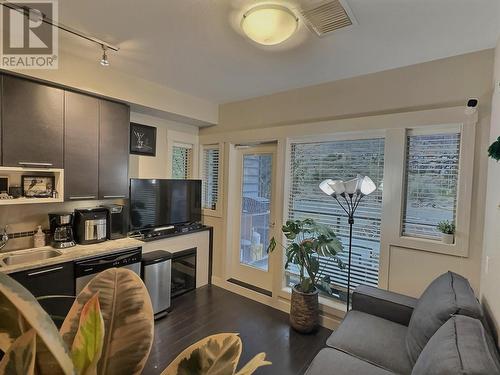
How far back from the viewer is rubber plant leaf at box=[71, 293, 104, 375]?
16.8 inches

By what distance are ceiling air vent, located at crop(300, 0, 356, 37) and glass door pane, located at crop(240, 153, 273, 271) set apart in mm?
1800

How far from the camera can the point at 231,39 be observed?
2018mm

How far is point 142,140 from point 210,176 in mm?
1123

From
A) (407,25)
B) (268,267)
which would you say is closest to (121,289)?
(407,25)

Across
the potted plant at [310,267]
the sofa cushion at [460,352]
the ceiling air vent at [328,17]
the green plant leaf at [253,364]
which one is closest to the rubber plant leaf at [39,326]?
the green plant leaf at [253,364]

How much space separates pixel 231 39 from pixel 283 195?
1.76 m

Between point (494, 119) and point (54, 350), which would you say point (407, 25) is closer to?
point (494, 119)

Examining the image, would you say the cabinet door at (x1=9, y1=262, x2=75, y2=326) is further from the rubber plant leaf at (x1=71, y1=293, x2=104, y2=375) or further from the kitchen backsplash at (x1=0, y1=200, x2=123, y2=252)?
the rubber plant leaf at (x1=71, y1=293, x2=104, y2=375)

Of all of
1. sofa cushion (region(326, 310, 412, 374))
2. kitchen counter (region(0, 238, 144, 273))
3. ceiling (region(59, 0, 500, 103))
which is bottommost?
sofa cushion (region(326, 310, 412, 374))

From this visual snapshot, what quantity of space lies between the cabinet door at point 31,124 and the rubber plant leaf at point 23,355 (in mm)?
2391

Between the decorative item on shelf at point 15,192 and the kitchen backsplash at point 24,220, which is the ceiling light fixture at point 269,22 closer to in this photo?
the decorative item on shelf at point 15,192

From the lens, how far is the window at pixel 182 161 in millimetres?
3793

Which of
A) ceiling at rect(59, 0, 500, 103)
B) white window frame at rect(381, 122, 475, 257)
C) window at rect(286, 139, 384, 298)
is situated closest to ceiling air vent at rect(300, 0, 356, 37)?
ceiling at rect(59, 0, 500, 103)

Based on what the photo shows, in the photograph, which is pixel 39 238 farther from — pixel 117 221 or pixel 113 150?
pixel 113 150
